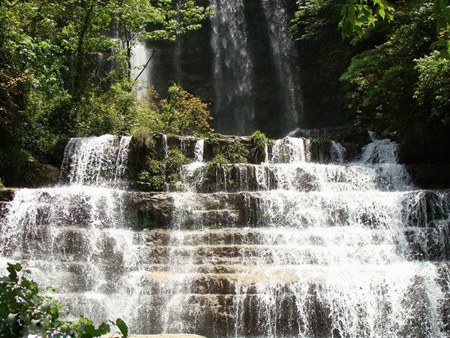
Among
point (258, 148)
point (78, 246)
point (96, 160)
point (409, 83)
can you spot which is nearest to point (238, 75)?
Result: point (258, 148)

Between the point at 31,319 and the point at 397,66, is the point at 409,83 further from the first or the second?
the point at 31,319

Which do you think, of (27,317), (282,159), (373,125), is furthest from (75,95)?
(27,317)

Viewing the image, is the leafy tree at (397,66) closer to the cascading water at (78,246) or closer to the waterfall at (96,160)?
the waterfall at (96,160)

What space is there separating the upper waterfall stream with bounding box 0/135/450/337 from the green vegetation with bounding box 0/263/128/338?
20.7ft

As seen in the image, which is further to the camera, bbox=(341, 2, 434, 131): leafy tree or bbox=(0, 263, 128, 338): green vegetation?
bbox=(341, 2, 434, 131): leafy tree

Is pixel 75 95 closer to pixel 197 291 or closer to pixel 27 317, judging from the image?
pixel 197 291

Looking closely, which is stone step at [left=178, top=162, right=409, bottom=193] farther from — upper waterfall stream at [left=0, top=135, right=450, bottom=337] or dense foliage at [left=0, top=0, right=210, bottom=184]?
dense foliage at [left=0, top=0, right=210, bottom=184]

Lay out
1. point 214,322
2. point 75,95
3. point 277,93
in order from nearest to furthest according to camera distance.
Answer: point 214,322 → point 75,95 → point 277,93

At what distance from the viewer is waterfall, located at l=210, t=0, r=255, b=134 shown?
2505cm

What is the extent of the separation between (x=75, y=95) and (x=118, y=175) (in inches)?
188

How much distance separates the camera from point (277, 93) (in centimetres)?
2527

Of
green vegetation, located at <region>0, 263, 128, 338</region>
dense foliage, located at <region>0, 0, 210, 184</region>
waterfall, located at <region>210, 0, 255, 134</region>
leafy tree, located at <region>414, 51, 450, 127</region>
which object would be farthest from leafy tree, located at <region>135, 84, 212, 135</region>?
green vegetation, located at <region>0, 263, 128, 338</region>

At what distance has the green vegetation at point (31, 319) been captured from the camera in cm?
188

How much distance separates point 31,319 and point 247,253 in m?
7.50
